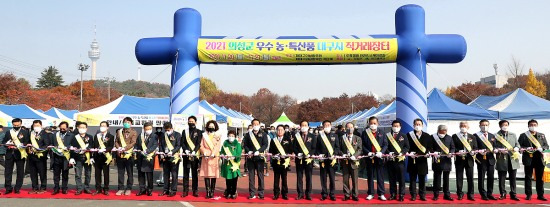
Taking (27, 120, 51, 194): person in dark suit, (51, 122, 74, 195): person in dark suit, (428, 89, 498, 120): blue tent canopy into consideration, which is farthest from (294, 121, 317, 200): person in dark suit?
(428, 89, 498, 120): blue tent canopy

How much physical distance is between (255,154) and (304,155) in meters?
0.90

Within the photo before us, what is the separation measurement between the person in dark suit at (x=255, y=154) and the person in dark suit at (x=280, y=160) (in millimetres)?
200

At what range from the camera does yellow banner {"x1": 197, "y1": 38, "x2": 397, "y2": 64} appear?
1114 centimetres

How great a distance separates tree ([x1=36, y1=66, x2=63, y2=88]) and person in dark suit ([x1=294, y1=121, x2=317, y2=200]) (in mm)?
77656

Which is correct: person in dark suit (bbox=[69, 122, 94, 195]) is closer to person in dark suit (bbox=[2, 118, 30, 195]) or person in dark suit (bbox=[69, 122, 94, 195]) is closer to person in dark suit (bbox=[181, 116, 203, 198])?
person in dark suit (bbox=[2, 118, 30, 195])

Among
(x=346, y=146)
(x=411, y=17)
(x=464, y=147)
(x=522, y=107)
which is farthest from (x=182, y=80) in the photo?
(x=522, y=107)

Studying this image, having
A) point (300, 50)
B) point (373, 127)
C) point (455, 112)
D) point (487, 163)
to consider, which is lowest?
point (487, 163)

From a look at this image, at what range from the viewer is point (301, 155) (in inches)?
336

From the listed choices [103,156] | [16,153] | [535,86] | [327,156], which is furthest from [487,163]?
A: [535,86]

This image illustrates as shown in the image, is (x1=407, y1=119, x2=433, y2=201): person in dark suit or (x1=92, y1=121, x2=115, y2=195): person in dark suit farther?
(x1=92, y1=121, x2=115, y2=195): person in dark suit

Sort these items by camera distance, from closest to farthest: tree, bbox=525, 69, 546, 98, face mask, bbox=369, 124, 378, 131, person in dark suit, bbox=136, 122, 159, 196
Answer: face mask, bbox=369, 124, 378, 131, person in dark suit, bbox=136, 122, 159, 196, tree, bbox=525, 69, 546, 98

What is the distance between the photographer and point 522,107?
1396 centimetres

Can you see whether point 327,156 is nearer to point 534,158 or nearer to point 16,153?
point 534,158

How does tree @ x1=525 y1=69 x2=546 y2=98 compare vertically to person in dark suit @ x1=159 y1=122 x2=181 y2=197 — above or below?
above
